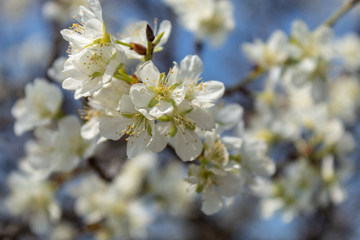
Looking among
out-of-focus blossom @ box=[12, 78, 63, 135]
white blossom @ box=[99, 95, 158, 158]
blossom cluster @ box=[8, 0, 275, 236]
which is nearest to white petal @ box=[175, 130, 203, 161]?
blossom cluster @ box=[8, 0, 275, 236]

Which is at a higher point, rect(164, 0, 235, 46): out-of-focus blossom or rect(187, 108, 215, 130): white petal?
rect(164, 0, 235, 46): out-of-focus blossom

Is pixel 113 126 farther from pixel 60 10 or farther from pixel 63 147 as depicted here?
pixel 60 10

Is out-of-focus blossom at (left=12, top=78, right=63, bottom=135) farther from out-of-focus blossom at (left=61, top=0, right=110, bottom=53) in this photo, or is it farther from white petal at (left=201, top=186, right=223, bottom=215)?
white petal at (left=201, top=186, right=223, bottom=215)

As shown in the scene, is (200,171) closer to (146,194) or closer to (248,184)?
(248,184)

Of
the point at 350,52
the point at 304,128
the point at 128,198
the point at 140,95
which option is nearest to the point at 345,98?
the point at 350,52

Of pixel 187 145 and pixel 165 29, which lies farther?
pixel 165 29

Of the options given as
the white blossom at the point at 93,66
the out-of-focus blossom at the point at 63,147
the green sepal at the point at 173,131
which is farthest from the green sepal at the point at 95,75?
the out-of-focus blossom at the point at 63,147

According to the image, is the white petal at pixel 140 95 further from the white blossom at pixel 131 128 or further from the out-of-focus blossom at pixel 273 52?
the out-of-focus blossom at pixel 273 52

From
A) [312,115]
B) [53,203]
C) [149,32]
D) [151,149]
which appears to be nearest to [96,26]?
[149,32]

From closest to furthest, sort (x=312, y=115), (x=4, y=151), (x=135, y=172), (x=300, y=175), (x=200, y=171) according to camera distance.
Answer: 1. (x=200, y=171)
2. (x=300, y=175)
3. (x=312, y=115)
4. (x=135, y=172)
5. (x=4, y=151)
